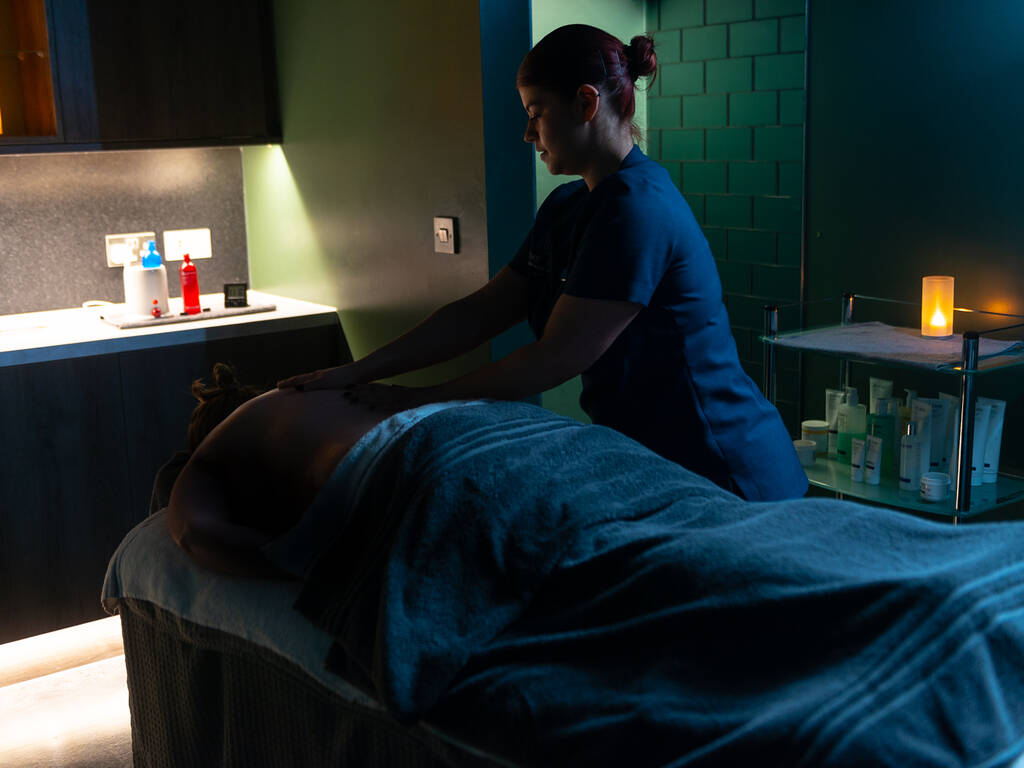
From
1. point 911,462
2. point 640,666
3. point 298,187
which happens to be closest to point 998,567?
point 640,666

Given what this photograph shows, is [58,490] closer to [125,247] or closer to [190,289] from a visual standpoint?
[190,289]

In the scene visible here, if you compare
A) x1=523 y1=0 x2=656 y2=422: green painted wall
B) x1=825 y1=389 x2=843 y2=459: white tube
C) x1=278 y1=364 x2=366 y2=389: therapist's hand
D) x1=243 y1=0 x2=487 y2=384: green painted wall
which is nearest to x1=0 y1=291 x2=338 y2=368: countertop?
x1=243 y1=0 x2=487 y2=384: green painted wall

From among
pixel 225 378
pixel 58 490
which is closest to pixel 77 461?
→ pixel 58 490

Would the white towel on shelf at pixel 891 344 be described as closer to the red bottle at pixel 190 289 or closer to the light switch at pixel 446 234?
the light switch at pixel 446 234

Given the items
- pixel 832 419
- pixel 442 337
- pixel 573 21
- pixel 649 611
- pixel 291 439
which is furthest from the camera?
pixel 573 21

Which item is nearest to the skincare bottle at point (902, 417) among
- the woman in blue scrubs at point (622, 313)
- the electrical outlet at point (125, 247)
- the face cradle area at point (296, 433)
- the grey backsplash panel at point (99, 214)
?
the woman in blue scrubs at point (622, 313)

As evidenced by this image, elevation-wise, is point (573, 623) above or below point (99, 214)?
below

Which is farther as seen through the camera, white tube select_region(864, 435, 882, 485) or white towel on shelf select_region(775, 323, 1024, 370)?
white tube select_region(864, 435, 882, 485)

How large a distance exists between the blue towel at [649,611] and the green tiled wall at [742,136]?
221cm

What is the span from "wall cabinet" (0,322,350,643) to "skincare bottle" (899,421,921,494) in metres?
1.93

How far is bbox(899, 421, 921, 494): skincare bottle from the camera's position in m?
2.78

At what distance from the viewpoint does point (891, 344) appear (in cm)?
281

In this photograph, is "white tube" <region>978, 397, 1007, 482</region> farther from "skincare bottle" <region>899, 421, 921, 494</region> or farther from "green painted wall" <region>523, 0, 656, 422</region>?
"green painted wall" <region>523, 0, 656, 422</region>

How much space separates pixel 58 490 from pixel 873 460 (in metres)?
2.25
